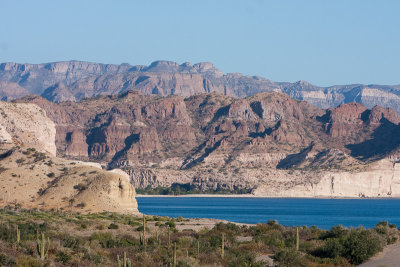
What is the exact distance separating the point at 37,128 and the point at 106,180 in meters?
39.9

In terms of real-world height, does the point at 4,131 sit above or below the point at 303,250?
above

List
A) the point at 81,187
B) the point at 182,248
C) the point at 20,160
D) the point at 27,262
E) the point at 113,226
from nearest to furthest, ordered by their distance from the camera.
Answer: the point at 27,262 < the point at 182,248 < the point at 113,226 < the point at 81,187 < the point at 20,160

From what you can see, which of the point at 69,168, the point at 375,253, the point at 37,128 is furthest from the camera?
the point at 37,128

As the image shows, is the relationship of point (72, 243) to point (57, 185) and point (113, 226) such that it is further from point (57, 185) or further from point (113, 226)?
point (57, 185)

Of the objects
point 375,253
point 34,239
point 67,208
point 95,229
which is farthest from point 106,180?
point 375,253

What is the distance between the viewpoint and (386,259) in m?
38.9

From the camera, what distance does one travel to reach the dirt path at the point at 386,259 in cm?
3747

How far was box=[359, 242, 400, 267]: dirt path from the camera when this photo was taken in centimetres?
3747

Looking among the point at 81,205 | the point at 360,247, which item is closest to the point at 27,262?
the point at 360,247

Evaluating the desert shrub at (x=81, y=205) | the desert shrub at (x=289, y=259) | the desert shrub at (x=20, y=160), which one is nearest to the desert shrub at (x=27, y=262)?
the desert shrub at (x=289, y=259)

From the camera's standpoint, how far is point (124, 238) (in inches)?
1908

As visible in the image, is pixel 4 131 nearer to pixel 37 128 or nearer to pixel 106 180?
pixel 37 128

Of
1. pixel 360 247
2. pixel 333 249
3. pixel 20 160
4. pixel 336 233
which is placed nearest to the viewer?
pixel 360 247

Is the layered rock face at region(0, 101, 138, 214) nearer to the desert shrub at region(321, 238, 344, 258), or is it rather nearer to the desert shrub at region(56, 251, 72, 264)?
the desert shrub at region(321, 238, 344, 258)
